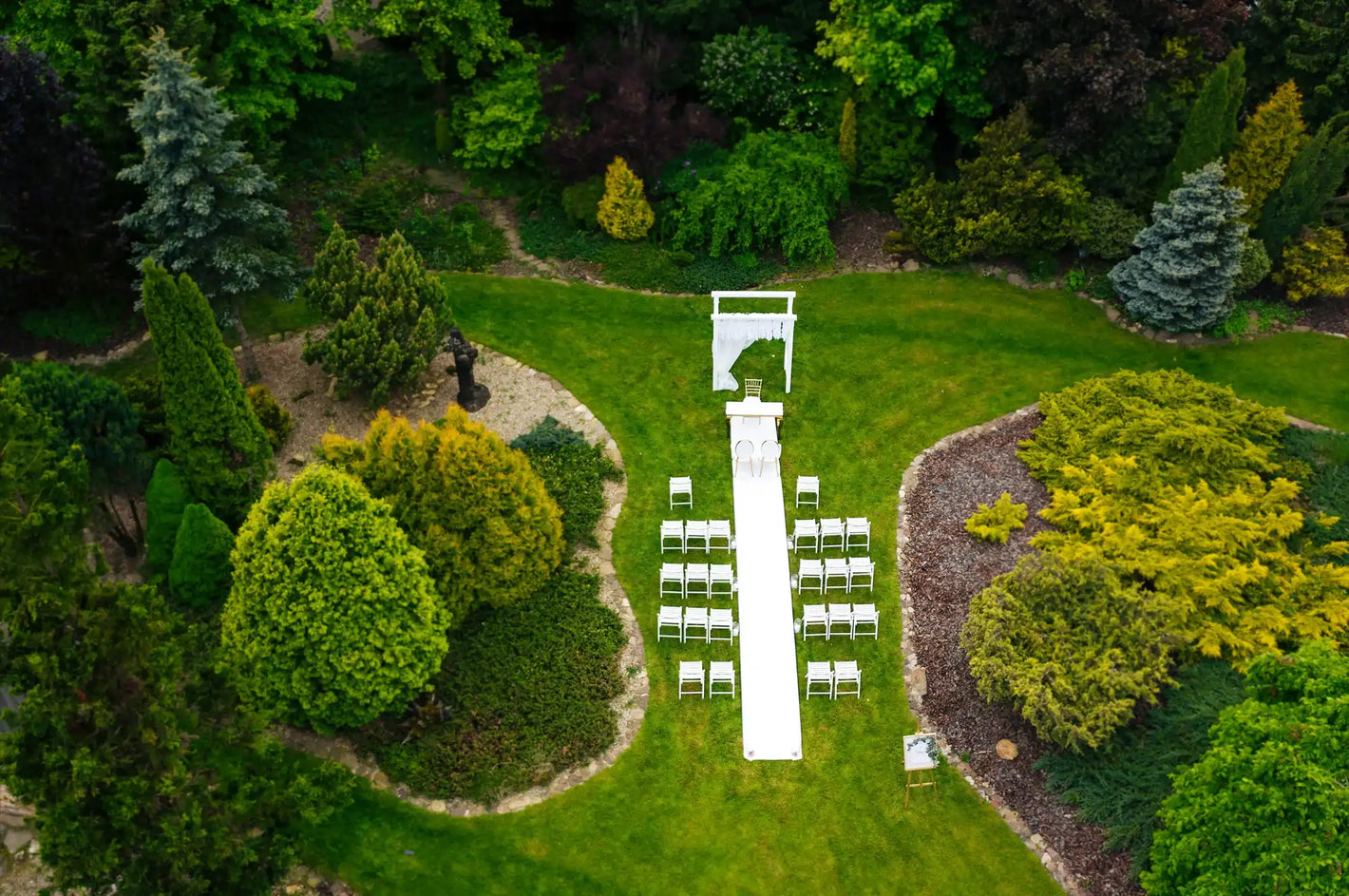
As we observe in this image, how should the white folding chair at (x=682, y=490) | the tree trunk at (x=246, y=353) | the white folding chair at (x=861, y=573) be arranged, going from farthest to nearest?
the tree trunk at (x=246, y=353)
the white folding chair at (x=682, y=490)
the white folding chair at (x=861, y=573)

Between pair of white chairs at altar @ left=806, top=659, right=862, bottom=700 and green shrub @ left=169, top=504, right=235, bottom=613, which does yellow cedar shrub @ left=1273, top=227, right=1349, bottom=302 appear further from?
green shrub @ left=169, top=504, right=235, bottom=613

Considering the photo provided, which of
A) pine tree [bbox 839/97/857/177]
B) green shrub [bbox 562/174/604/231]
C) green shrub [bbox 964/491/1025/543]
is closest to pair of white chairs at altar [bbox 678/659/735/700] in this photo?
green shrub [bbox 964/491/1025/543]

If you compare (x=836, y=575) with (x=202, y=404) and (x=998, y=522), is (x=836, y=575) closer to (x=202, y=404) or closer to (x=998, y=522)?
(x=998, y=522)

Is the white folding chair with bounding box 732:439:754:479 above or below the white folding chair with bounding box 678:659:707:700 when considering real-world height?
above

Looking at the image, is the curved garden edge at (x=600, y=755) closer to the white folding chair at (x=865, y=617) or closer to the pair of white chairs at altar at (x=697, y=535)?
the pair of white chairs at altar at (x=697, y=535)

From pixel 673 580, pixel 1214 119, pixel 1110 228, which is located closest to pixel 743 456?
pixel 673 580

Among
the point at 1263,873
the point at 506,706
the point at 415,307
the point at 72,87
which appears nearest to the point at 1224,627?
the point at 1263,873

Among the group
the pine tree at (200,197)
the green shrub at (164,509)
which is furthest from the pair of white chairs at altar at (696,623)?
the pine tree at (200,197)
